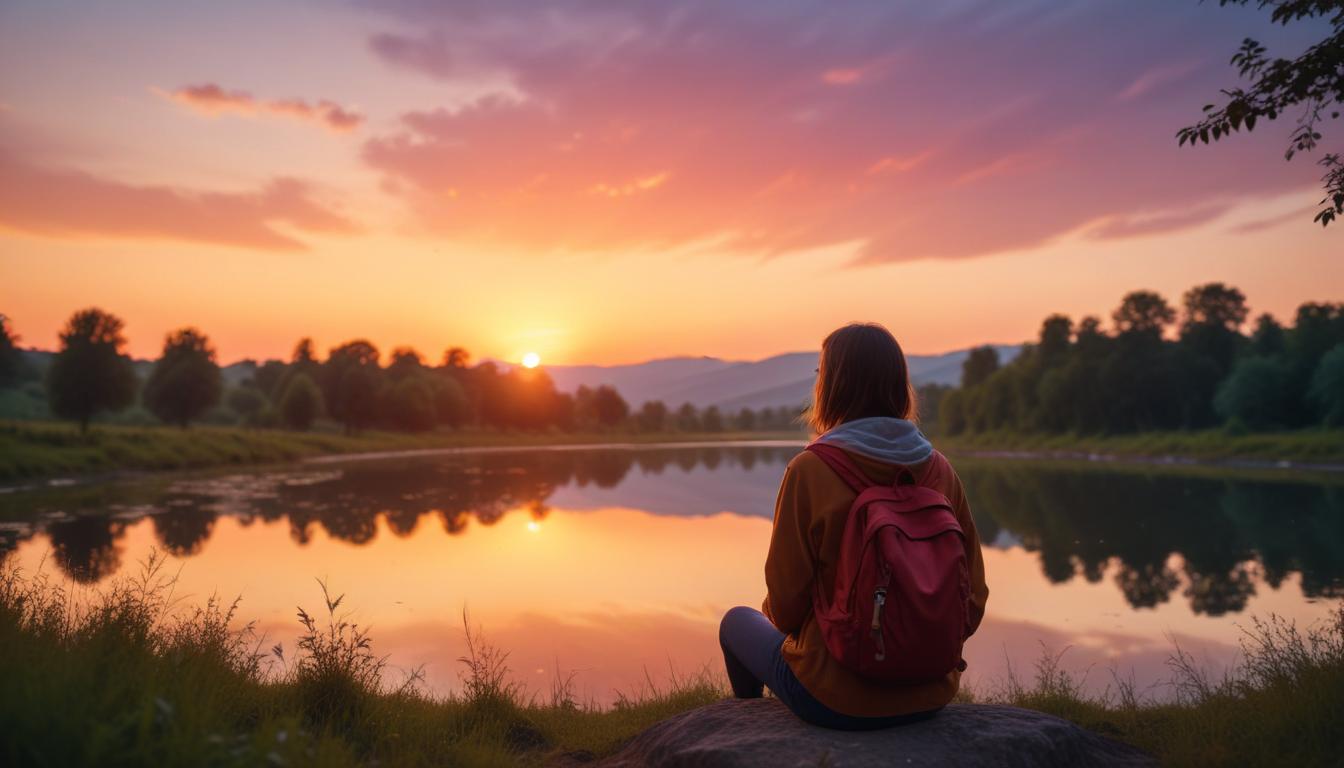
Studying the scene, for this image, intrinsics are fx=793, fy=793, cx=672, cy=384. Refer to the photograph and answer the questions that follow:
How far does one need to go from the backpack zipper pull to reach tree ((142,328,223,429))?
1933 inches

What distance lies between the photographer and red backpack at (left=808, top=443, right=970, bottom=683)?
2879mm

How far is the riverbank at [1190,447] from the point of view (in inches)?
1405

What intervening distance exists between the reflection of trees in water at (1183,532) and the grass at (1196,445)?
11.3 metres

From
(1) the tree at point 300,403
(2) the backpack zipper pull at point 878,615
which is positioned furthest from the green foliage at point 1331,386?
(1) the tree at point 300,403

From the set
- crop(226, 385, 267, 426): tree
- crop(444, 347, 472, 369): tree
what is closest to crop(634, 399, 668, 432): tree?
crop(444, 347, 472, 369): tree

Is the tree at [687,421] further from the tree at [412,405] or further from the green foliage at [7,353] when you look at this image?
the green foliage at [7,353]

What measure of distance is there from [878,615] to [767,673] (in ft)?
2.89

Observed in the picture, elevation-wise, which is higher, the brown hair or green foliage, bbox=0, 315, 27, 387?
green foliage, bbox=0, 315, 27, 387

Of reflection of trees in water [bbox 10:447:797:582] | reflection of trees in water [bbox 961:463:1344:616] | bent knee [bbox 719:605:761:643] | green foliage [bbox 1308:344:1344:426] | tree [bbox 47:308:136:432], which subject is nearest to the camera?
bent knee [bbox 719:605:761:643]

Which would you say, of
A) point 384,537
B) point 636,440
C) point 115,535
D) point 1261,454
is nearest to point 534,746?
point 384,537

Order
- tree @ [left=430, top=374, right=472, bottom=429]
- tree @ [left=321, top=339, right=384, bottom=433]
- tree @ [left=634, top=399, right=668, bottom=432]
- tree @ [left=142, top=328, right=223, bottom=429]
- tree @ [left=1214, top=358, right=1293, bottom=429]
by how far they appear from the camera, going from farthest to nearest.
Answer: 1. tree @ [left=634, top=399, right=668, bottom=432]
2. tree @ [left=430, top=374, right=472, bottom=429]
3. tree @ [left=321, top=339, right=384, bottom=433]
4. tree @ [left=142, top=328, right=223, bottom=429]
5. tree @ [left=1214, top=358, right=1293, bottom=429]

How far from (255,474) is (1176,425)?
53328 millimetres

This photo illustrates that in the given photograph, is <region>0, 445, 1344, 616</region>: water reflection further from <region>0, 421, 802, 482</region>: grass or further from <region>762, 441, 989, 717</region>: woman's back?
<region>762, 441, 989, 717</region>: woman's back

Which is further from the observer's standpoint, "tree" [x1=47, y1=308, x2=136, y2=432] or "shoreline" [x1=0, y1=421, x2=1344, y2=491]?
"tree" [x1=47, y1=308, x2=136, y2=432]
